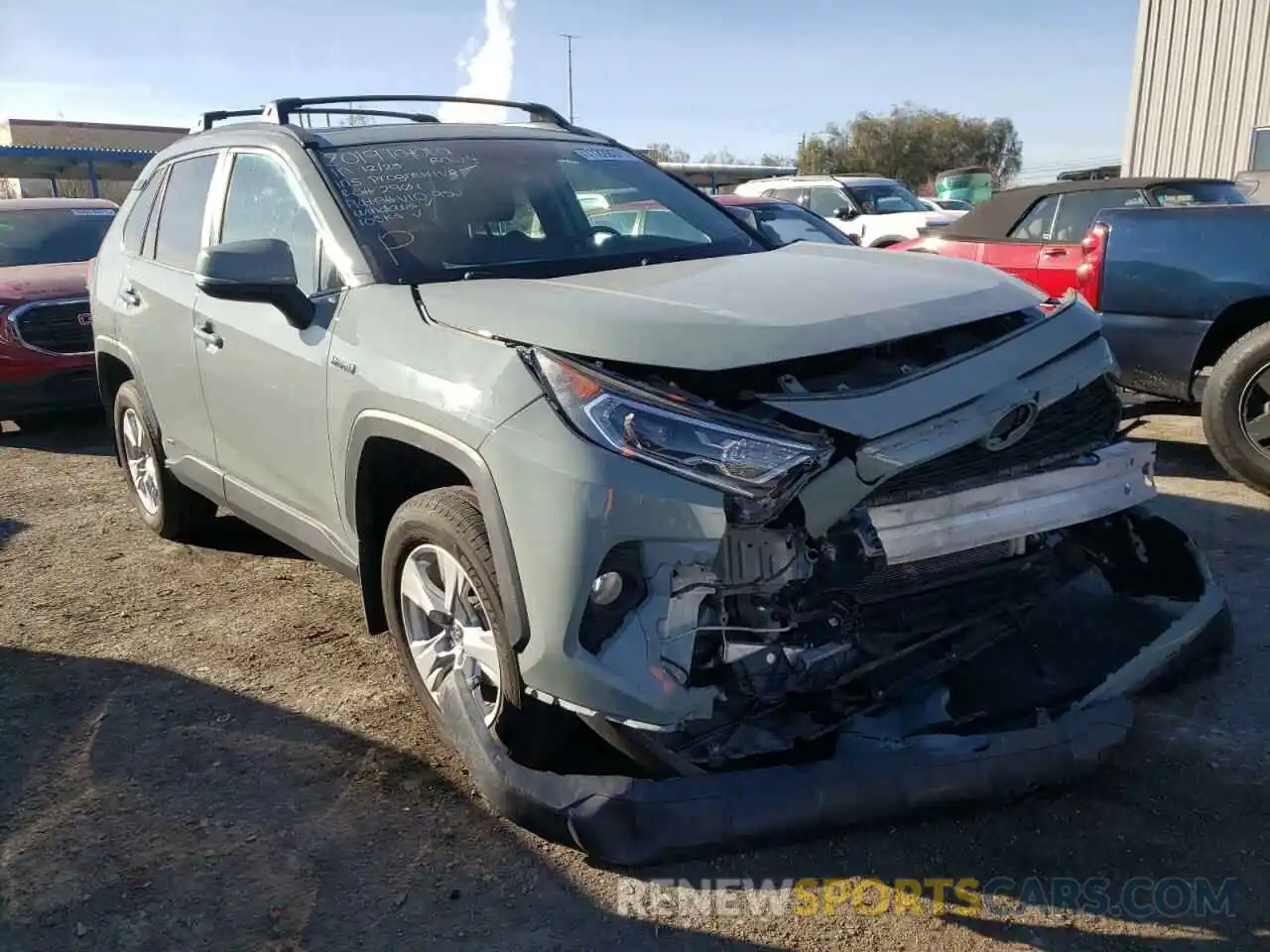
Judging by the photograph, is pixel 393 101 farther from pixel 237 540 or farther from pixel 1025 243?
pixel 1025 243

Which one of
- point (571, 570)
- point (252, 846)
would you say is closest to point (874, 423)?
point (571, 570)

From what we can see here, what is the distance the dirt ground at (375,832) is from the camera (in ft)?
7.97

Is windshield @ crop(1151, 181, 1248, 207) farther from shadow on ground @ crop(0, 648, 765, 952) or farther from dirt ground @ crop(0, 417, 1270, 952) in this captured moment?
shadow on ground @ crop(0, 648, 765, 952)

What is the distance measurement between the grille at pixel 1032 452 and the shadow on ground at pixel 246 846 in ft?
3.79

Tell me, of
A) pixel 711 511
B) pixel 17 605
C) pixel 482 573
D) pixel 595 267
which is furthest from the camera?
pixel 17 605

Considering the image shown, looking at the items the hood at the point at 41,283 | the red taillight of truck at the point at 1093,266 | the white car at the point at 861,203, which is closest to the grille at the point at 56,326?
the hood at the point at 41,283

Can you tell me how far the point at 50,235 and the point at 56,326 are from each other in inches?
74.1

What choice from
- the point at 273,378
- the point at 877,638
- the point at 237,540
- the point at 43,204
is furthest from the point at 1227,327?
the point at 43,204

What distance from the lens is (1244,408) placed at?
518 cm

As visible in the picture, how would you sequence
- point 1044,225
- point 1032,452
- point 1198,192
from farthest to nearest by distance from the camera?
point 1198,192 → point 1044,225 → point 1032,452

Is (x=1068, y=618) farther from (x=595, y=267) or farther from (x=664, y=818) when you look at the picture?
(x=595, y=267)

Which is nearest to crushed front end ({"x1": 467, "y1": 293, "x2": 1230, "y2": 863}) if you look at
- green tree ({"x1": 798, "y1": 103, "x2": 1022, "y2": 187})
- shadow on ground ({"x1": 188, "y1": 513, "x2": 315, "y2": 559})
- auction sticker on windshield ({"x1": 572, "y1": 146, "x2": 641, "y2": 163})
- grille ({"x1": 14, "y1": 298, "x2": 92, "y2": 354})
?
auction sticker on windshield ({"x1": 572, "y1": 146, "x2": 641, "y2": 163})

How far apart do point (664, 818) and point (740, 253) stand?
2138 mm

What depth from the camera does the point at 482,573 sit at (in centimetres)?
263
